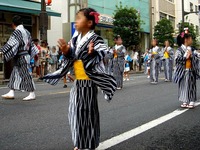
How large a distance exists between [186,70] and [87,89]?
13.1 ft

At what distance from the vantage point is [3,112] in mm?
6496

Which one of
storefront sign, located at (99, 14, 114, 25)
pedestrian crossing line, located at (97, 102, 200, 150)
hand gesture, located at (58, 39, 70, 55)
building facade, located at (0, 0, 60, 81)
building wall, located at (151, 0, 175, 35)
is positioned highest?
building wall, located at (151, 0, 175, 35)

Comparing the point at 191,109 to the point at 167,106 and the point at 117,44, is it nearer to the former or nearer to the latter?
the point at 167,106

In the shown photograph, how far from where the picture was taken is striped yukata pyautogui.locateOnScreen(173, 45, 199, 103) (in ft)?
23.5

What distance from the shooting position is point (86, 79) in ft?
12.2

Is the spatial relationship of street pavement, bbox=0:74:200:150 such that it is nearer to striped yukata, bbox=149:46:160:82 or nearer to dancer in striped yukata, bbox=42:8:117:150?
dancer in striped yukata, bbox=42:8:117:150

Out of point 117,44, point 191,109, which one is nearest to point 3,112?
point 191,109

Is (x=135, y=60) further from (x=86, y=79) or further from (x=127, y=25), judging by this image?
(x=86, y=79)

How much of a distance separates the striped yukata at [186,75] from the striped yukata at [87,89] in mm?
3752

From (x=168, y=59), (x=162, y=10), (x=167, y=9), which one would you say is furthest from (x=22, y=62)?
(x=167, y=9)

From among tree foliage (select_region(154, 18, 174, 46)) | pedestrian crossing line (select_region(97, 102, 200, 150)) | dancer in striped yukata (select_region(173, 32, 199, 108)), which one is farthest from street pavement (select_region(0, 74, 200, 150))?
tree foliage (select_region(154, 18, 174, 46))

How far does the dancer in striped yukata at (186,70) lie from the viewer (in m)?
7.13

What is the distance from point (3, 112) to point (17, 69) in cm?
170

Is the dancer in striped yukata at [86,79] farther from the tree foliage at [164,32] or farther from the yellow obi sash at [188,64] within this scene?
the tree foliage at [164,32]
